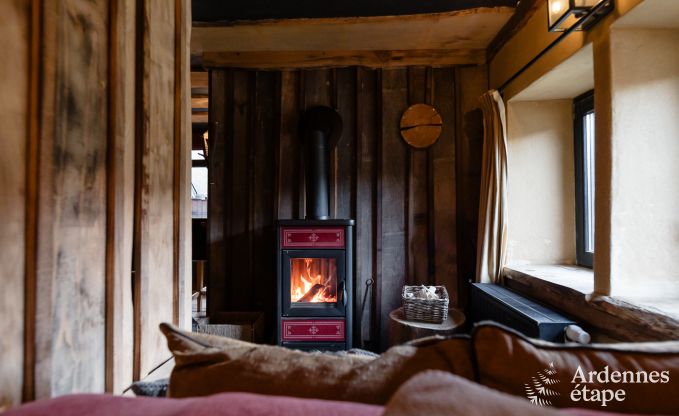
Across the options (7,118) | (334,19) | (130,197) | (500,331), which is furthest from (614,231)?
(334,19)

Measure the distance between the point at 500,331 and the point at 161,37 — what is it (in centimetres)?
147

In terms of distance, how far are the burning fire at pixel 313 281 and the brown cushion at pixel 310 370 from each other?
2150 mm

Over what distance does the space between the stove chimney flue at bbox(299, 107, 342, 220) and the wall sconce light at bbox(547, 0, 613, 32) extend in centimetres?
182

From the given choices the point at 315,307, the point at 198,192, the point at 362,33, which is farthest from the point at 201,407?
the point at 198,192

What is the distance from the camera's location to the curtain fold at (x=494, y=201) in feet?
8.73

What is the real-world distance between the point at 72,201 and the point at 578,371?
4.10ft

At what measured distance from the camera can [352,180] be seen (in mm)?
3285

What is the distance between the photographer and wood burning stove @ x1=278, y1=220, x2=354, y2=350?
9.04 ft

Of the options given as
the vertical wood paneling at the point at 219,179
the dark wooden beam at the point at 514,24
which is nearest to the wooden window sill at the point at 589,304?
the dark wooden beam at the point at 514,24

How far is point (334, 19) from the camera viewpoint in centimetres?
277

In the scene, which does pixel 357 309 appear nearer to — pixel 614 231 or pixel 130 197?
pixel 614 231

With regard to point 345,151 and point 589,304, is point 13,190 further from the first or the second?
point 345,151

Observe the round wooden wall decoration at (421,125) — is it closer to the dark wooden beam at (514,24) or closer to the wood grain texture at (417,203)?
the wood grain texture at (417,203)

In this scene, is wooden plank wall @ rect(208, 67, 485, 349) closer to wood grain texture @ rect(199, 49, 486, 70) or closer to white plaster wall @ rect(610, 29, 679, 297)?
wood grain texture @ rect(199, 49, 486, 70)
